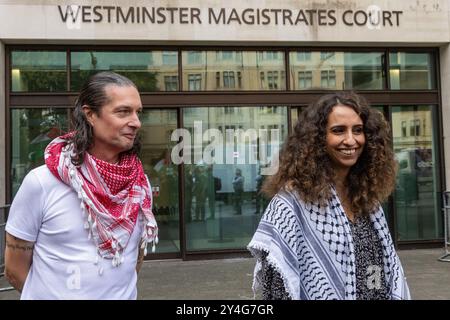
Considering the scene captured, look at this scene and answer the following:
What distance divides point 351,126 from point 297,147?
27cm

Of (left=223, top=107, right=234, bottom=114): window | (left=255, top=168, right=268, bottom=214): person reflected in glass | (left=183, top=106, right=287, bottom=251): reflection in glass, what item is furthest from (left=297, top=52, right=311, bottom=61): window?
(left=255, top=168, right=268, bottom=214): person reflected in glass

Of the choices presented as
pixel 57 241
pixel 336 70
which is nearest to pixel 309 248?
pixel 57 241

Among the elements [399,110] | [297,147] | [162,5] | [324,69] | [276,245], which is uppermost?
[162,5]

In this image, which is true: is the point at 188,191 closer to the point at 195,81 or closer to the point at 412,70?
the point at 195,81

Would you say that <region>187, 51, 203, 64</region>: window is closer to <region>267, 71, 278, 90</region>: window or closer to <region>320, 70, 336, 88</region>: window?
<region>267, 71, 278, 90</region>: window

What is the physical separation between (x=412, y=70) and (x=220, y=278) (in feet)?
18.7

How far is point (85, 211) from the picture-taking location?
202cm

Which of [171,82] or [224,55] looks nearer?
[171,82]

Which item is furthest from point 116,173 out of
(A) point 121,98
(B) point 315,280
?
(B) point 315,280

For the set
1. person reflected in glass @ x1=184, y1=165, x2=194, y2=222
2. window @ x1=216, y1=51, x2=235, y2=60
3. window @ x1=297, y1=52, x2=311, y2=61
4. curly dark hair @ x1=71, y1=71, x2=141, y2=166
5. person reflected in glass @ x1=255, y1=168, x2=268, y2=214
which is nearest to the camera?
curly dark hair @ x1=71, y1=71, x2=141, y2=166

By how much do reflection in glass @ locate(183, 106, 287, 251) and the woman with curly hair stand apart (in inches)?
260

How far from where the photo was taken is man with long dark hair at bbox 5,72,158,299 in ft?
6.57

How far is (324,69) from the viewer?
9.41 m
